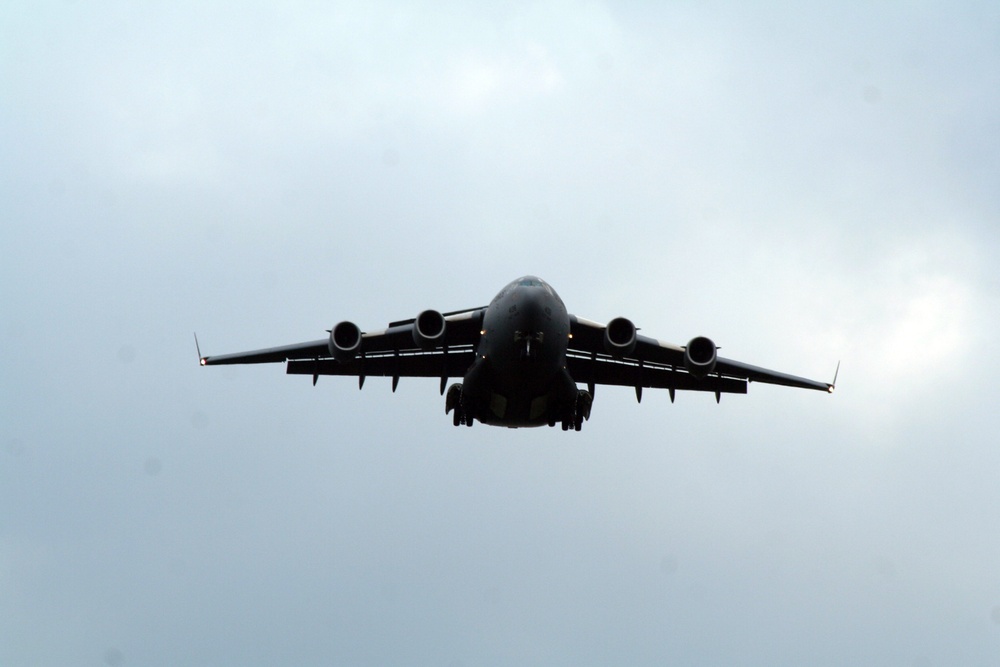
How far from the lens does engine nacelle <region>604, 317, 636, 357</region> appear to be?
18203 millimetres

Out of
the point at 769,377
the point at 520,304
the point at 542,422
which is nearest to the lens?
the point at 520,304

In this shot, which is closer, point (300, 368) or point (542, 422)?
point (542, 422)

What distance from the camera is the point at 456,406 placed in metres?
21.1

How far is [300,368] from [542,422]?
5611mm

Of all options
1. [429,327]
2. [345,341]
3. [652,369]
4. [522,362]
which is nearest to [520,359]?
[522,362]

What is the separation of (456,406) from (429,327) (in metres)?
3.29

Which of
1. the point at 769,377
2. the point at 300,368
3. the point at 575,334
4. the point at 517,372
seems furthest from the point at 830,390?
the point at 300,368

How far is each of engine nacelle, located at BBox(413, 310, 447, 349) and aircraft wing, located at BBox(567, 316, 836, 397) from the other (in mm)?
3358

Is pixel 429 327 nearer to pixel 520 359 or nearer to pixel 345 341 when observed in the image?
pixel 345 341

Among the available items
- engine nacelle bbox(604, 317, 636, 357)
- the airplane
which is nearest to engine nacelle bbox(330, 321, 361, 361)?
the airplane

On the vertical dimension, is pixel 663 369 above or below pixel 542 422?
above

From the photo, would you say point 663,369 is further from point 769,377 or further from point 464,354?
point 464,354

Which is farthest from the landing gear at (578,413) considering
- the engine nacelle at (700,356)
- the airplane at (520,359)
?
the engine nacelle at (700,356)

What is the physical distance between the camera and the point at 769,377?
21.8 meters
